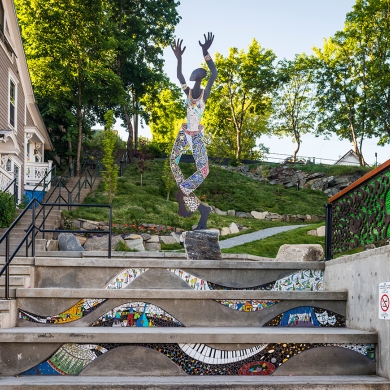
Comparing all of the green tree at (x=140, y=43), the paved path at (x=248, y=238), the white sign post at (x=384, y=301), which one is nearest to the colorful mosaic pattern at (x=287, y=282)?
the white sign post at (x=384, y=301)

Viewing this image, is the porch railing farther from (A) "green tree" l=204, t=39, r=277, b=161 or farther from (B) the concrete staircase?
(A) "green tree" l=204, t=39, r=277, b=161

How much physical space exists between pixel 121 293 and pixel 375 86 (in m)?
29.7

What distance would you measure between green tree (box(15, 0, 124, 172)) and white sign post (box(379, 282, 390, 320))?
19.7 meters

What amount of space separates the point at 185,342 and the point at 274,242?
9796mm

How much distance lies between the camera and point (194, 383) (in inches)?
147

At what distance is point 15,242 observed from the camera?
37.3ft

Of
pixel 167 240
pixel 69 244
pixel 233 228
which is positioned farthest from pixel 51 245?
pixel 233 228

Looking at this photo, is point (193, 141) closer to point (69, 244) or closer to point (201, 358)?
point (201, 358)

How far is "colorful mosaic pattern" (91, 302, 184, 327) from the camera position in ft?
15.0

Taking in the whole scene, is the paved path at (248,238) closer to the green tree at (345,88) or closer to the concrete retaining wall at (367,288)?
the concrete retaining wall at (367,288)

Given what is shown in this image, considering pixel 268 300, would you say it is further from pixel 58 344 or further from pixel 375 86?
pixel 375 86

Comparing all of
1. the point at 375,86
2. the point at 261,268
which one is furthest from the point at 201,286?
the point at 375,86

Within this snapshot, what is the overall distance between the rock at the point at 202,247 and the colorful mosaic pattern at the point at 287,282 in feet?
2.93

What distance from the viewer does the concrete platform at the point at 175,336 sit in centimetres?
394
